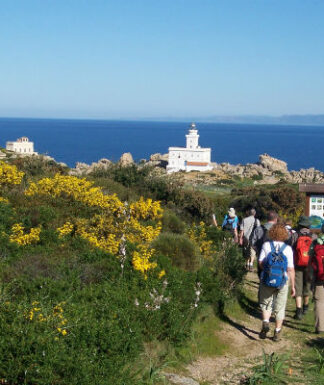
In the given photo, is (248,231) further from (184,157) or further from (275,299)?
(184,157)

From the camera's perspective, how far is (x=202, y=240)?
10672mm

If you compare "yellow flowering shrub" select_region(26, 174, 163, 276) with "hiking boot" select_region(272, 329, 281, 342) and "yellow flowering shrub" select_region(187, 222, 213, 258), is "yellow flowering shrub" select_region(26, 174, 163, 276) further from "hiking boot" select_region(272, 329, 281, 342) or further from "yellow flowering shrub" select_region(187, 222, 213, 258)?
"hiking boot" select_region(272, 329, 281, 342)

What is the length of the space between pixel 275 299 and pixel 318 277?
2.41 feet

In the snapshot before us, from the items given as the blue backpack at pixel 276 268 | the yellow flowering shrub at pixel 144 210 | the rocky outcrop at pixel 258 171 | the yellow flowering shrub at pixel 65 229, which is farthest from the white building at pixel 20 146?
the blue backpack at pixel 276 268

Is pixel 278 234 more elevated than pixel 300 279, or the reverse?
→ pixel 278 234

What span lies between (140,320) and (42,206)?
4.00 metres

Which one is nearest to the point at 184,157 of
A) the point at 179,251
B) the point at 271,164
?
the point at 271,164

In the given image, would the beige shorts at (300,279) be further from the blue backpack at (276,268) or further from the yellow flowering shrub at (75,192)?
the yellow flowering shrub at (75,192)

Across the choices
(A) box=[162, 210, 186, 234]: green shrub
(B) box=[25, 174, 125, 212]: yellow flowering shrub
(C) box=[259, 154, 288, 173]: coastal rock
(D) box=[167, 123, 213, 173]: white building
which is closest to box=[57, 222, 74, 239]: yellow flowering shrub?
(B) box=[25, 174, 125, 212]: yellow flowering shrub

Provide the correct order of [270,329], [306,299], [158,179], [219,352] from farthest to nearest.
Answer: [158,179]
[306,299]
[270,329]
[219,352]

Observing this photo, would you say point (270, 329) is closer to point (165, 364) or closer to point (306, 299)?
point (306, 299)

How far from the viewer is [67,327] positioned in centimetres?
487

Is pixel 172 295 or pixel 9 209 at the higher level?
pixel 9 209

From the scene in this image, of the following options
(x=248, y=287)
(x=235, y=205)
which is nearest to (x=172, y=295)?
(x=248, y=287)
